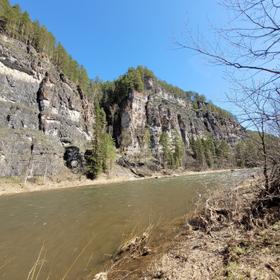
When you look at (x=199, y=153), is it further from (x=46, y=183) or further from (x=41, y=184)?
(x=41, y=184)

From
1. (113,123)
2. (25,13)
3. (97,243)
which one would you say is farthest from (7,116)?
(113,123)

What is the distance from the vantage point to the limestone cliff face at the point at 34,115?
39.7 meters

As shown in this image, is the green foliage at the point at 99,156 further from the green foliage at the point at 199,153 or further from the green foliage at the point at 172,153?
the green foliage at the point at 199,153

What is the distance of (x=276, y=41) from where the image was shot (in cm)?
251

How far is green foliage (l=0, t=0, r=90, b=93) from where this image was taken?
5478 cm

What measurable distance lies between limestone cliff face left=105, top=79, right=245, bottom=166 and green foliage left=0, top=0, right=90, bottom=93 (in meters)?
23.2

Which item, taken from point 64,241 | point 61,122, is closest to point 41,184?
point 61,122

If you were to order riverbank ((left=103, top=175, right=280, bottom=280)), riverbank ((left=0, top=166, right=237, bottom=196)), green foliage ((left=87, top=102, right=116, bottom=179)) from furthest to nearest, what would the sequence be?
1. green foliage ((left=87, top=102, right=116, bottom=179))
2. riverbank ((left=0, top=166, right=237, bottom=196))
3. riverbank ((left=103, top=175, right=280, bottom=280))

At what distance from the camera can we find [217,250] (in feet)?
16.1

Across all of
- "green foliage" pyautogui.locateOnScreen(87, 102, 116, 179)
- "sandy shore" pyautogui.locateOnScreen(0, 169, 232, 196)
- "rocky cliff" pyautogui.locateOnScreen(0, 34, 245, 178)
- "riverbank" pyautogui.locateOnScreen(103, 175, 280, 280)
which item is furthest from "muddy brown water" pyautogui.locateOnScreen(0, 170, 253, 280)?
"green foliage" pyautogui.locateOnScreen(87, 102, 116, 179)

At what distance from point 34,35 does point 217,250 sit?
68.1m

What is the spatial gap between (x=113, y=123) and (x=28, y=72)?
143 ft

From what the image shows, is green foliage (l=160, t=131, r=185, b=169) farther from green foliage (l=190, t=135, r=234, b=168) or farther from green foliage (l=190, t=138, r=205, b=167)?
green foliage (l=190, t=135, r=234, b=168)

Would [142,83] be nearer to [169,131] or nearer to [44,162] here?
[169,131]
